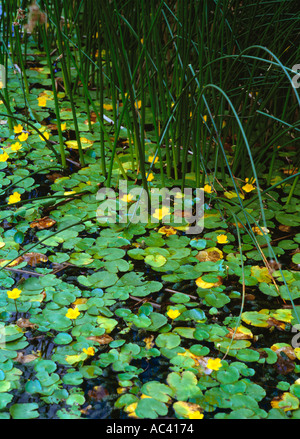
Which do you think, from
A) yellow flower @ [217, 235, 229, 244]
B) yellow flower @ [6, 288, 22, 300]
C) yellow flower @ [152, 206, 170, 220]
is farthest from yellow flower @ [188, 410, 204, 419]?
yellow flower @ [152, 206, 170, 220]

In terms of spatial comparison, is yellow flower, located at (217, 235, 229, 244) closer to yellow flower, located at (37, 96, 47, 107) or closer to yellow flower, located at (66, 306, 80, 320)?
yellow flower, located at (66, 306, 80, 320)

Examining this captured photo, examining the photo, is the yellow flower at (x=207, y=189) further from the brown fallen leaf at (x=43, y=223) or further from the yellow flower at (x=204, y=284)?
the brown fallen leaf at (x=43, y=223)

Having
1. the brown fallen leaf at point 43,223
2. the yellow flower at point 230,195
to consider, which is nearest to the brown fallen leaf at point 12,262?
the brown fallen leaf at point 43,223

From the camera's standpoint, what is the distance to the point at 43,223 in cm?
166

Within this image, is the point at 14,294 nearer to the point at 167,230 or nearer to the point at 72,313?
the point at 72,313

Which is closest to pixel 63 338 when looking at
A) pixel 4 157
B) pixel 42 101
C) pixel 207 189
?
pixel 207 189

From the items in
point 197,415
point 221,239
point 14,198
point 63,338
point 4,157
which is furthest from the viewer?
point 4,157

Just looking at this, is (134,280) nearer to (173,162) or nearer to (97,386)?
(97,386)

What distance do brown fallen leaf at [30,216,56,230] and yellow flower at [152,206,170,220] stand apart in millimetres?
373

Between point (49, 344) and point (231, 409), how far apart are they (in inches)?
19.0

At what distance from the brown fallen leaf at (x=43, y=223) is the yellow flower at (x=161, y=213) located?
37cm

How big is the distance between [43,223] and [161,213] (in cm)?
43
